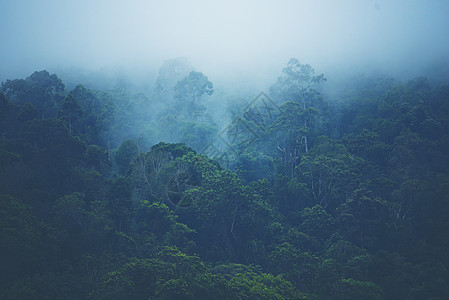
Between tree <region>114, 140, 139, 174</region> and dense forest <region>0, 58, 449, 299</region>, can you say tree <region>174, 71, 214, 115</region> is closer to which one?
dense forest <region>0, 58, 449, 299</region>

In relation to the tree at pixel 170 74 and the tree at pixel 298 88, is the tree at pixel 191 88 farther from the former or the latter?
the tree at pixel 298 88

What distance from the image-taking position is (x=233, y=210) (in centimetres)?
2567

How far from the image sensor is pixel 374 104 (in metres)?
41.7

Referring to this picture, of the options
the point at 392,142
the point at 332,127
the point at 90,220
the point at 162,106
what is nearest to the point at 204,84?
the point at 162,106

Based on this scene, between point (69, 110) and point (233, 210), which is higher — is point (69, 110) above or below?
above

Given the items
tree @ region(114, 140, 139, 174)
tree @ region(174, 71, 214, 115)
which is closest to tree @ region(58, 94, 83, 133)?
tree @ region(114, 140, 139, 174)

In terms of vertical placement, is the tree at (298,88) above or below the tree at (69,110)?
above

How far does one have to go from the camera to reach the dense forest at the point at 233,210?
19.6 meters

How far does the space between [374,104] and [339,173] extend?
1521 centimetres

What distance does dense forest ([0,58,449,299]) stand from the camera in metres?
19.6

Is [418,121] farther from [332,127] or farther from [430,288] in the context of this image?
[430,288]

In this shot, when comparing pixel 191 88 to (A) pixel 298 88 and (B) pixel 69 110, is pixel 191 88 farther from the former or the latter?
(B) pixel 69 110

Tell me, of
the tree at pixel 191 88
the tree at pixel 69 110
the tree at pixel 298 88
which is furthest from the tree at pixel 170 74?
the tree at pixel 69 110

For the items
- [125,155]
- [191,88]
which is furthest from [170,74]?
[125,155]
